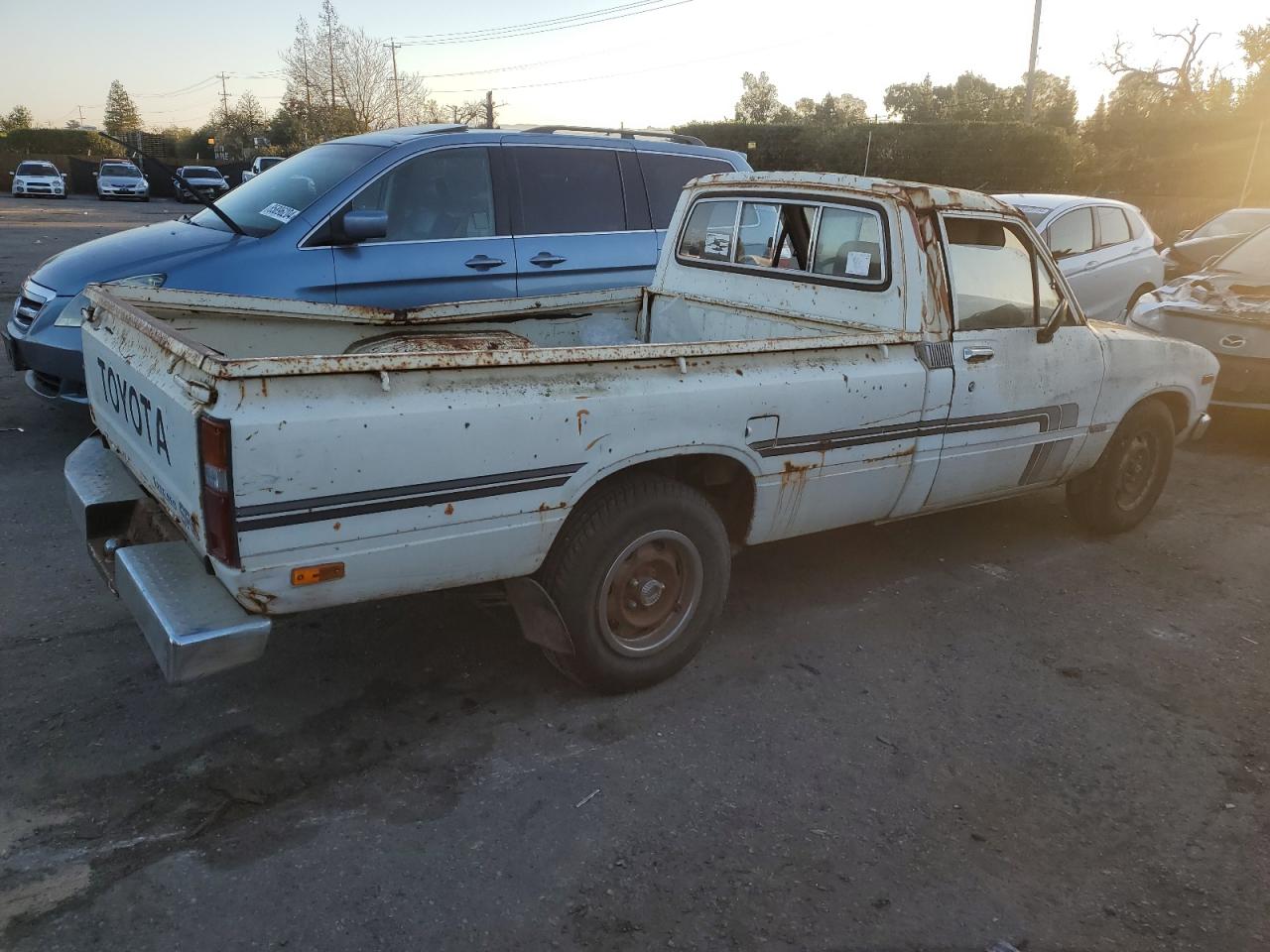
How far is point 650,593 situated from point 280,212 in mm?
3718

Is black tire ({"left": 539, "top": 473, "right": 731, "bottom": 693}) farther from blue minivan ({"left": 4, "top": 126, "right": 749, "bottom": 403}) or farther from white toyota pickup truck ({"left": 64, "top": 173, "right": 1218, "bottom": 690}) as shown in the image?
blue minivan ({"left": 4, "top": 126, "right": 749, "bottom": 403})

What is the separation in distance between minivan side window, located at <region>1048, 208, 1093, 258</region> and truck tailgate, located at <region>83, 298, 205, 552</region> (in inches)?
335

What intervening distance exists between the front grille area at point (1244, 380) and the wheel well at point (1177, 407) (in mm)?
2053

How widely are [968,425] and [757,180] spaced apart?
1586 mm

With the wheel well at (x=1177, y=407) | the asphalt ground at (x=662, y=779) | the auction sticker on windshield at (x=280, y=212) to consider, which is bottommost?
the asphalt ground at (x=662, y=779)

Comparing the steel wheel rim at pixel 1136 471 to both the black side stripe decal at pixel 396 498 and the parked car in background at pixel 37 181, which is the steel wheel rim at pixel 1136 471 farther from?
the parked car in background at pixel 37 181

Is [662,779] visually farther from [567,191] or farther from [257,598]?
[567,191]

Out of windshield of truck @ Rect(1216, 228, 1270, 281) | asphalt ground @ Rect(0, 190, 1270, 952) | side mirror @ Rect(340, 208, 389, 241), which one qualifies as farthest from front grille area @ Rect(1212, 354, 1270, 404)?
side mirror @ Rect(340, 208, 389, 241)

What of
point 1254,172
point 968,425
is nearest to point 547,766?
point 968,425

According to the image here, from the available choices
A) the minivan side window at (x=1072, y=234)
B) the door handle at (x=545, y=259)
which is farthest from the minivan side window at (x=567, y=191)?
the minivan side window at (x=1072, y=234)

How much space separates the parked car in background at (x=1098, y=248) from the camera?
9633 millimetres

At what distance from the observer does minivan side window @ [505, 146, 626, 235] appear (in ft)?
20.8

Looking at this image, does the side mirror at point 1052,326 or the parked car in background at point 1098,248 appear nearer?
the side mirror at point 1052,326

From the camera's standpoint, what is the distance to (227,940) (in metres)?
2.41
